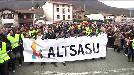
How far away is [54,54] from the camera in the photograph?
15.9 metres

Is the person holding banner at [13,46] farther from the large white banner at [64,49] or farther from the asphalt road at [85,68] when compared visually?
the large white banner at [64,49]

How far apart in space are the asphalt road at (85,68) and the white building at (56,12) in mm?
102844

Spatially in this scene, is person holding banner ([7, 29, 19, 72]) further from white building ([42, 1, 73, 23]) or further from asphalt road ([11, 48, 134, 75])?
white building ([42, 1, 73, 23])

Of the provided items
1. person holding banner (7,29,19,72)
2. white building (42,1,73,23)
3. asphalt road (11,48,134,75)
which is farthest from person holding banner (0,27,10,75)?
white building (42,1,73,23)

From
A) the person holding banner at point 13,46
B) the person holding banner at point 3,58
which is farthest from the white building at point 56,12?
the person holding banner at point 3,58

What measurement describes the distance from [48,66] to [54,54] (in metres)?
0.80

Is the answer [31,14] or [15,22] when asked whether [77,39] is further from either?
[31,14]

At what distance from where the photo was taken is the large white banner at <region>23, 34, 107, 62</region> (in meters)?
15.6

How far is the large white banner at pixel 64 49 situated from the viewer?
51.3ft

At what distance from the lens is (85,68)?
14688 millimetres

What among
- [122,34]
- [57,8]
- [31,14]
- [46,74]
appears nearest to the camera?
[46,74]

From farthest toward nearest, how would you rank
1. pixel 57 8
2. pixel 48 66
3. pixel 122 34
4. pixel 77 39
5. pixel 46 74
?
pixel 57 8
pixel 122 34
pixel 77 39
pixel 48 66
pixel 46 74

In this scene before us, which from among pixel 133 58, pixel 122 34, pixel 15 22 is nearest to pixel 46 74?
pixel 133 58

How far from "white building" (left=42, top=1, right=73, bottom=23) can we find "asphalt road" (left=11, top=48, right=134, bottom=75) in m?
103
